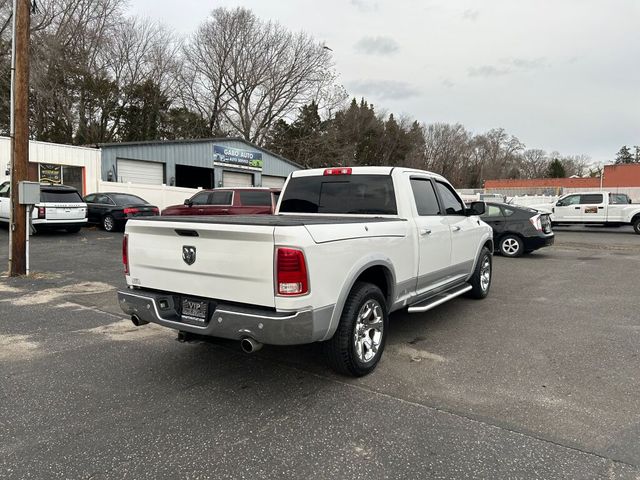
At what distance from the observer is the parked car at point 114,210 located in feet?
54.7

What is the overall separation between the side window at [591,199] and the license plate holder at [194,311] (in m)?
21.5

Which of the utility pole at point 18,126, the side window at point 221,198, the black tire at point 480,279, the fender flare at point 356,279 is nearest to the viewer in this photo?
the fender flare at point 356,279

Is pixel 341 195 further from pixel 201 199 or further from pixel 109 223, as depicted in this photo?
pixel 109 223

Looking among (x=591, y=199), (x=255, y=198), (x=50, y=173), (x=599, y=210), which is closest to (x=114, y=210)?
(x=50, y=173)

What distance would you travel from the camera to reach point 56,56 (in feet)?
96.5

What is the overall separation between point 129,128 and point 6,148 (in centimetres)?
1550

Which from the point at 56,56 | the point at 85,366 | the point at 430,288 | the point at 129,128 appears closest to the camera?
the point at 85,366

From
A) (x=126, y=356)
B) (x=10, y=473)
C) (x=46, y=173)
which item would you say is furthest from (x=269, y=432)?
(x=46, y=173)

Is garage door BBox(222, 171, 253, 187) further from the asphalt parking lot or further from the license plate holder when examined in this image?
the license plate holder

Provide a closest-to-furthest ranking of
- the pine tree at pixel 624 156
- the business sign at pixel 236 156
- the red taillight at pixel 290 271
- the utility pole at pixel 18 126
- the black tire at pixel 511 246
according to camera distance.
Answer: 1. the red taillight at pixel 290 271
2. the utility pole at pixel 18 126
3. the black tire at pixel 511 246
4. the business sign at pixel 236 156
5. the pine tree at pixel 624 156

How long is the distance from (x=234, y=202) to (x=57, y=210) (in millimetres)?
5586

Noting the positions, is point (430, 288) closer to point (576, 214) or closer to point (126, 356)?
point (126, 356)

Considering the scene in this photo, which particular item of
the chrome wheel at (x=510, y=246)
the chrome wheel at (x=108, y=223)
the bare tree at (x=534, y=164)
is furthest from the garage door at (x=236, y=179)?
the bare tree at (x=534, y=164)

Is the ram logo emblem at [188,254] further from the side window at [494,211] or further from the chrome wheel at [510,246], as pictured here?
the chrome wheel at [510,246]
